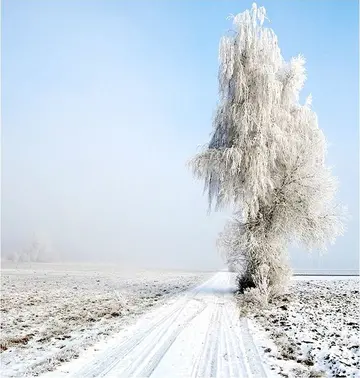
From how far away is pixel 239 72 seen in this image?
21.0 meters

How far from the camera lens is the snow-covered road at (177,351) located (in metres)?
7.57

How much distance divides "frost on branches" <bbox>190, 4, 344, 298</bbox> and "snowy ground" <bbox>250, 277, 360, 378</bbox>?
13.9 feet

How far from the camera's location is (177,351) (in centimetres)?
897

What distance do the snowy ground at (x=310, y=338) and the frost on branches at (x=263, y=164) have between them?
4222mm

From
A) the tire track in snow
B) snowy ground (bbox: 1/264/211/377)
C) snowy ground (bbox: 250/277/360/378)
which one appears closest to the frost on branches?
snowy ground (bbox: 250/277/360/378)

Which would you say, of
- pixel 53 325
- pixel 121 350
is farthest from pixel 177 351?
pixel 53 325

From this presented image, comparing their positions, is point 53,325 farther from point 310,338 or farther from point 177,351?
point 310,338

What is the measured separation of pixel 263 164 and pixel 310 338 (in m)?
11.0

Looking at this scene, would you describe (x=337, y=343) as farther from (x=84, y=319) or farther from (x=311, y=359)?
(x=84, y=319)

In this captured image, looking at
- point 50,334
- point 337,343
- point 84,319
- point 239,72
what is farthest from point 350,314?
point 239,72

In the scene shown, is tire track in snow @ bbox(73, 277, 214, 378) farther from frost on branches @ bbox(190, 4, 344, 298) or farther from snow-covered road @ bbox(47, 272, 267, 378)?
frost on branches @ bbox(190, 4, 344, 298)

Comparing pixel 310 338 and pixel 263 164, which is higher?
pixel 263 164

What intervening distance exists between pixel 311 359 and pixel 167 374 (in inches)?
132

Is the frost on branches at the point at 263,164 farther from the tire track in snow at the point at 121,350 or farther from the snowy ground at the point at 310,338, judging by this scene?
the tire track in snow at the point at 121,350
